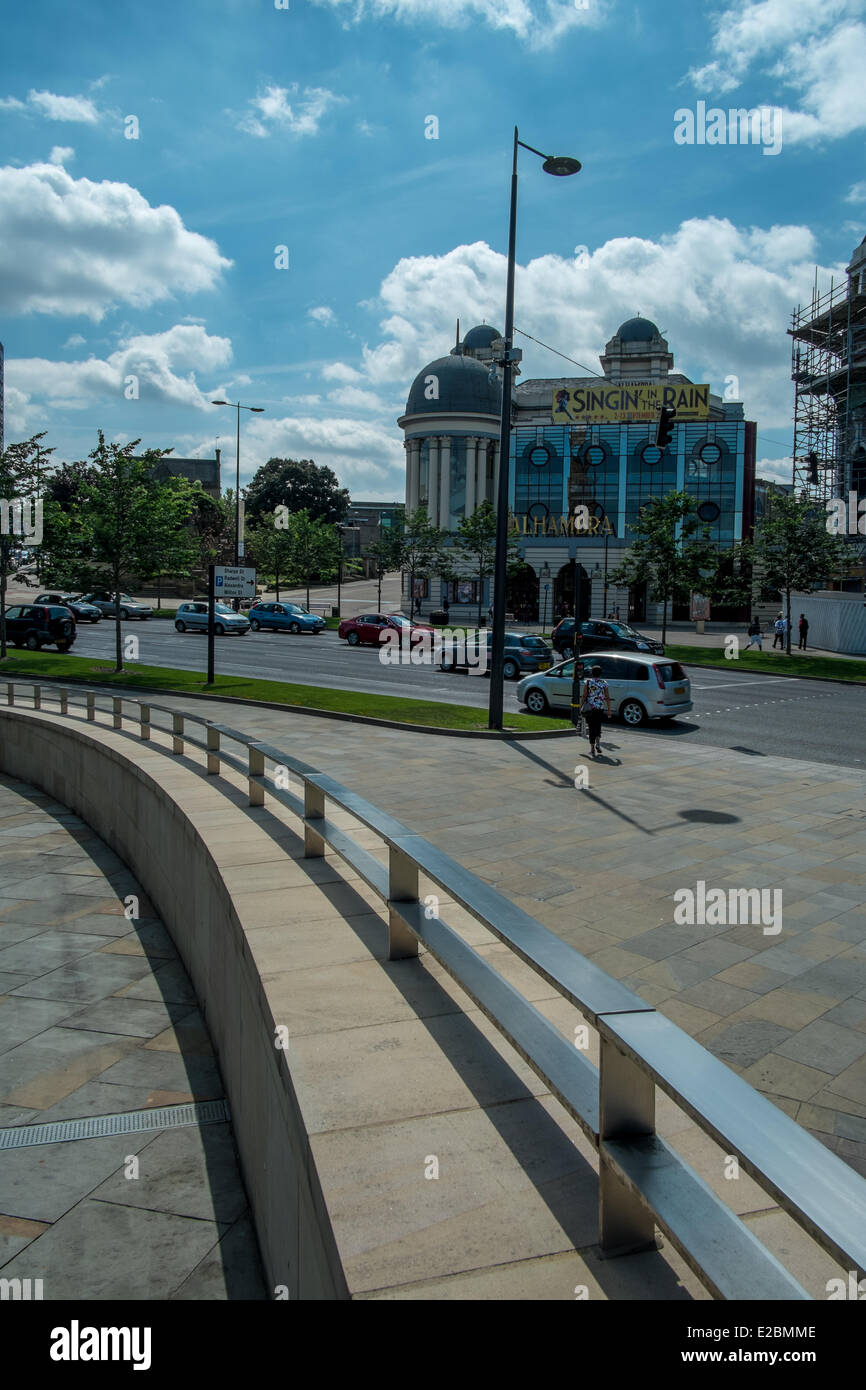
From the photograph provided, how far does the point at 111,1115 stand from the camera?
Answer: 19.5 ft

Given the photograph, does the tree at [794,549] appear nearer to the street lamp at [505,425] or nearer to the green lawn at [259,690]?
the green lawn at [259,690]

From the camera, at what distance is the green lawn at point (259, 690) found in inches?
786

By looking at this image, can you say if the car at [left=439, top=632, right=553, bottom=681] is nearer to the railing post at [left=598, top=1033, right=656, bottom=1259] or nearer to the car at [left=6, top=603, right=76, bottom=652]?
the car at [left=6, top=603, right=76, bottom=652]

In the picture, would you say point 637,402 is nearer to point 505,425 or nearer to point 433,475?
point 433,475

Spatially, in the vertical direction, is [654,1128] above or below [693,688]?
above

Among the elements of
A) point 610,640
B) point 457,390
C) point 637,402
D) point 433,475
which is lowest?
point 610,640

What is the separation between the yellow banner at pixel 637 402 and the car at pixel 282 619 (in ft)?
88.7

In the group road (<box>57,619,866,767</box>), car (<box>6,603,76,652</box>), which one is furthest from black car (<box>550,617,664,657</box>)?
car (<box>6,603,76,652</box>)

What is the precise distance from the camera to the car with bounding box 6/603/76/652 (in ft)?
116

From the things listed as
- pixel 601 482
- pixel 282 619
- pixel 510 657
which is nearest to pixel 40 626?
pixel 282 619

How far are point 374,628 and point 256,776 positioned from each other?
33596 mm

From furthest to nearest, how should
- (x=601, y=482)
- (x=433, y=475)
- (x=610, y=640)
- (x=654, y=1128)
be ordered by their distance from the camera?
(x=433, y=475) < (x=601, y=482) < (x=610, y=640) < (x=654, y=1128)

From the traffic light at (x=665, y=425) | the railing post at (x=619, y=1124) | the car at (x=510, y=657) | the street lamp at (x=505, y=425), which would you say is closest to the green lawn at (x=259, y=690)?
the street lamp at (x=505, y=425)
